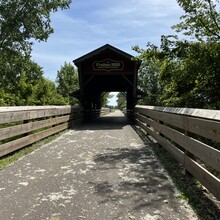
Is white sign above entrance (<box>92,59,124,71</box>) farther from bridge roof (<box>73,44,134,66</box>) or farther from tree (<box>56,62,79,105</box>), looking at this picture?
tree (<box>56,62,79,105</box>)

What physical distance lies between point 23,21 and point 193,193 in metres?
21.6

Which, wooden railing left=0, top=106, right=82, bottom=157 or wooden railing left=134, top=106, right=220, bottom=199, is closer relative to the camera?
wooden railing left=134, top=106, right=220, bottom=199

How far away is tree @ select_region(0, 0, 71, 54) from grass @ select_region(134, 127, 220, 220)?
1973 cm

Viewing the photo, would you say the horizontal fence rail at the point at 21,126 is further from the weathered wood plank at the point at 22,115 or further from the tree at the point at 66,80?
the tree at the point at 66,80

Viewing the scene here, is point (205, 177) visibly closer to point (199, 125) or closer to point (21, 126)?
point (199, 125)

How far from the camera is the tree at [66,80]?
5872 cm

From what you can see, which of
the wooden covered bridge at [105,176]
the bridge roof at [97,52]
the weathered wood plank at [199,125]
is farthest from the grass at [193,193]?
the bridge roof at [97,52]

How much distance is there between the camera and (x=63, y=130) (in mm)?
12062

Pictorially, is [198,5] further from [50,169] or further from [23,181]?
[23,181]

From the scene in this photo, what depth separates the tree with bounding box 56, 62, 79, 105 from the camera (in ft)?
→ 193

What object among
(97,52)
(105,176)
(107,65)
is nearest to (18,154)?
(105,176)

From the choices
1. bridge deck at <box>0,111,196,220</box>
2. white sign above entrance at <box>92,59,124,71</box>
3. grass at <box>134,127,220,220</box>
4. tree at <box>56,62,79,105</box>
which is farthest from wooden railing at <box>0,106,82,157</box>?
tree at <box>56,62,79,105</box>

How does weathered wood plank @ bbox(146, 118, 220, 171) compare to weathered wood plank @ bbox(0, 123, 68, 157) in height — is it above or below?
above

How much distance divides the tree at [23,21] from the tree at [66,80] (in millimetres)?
34163
